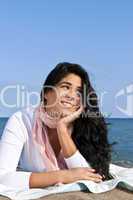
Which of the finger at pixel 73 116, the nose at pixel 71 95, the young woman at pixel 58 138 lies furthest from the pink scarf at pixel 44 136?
the nose at pixel 71 95

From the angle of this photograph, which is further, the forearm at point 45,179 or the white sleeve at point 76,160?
the white sleeve at point 76,160

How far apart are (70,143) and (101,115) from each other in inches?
17.1

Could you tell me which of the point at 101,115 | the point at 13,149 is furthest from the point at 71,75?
the point at 13,149

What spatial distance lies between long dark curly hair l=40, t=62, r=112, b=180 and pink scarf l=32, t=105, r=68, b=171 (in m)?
0.17

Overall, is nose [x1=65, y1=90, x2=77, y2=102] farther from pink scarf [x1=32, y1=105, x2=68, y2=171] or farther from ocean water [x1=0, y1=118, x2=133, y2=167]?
ocean water [x1=0, y1=118, x2=133, y2=167]

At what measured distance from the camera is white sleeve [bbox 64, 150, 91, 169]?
12.3ft

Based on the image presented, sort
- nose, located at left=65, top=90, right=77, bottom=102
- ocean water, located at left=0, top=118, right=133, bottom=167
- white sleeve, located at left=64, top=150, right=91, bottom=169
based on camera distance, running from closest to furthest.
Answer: white sleeve, located at left=64, top=150, right=91, bottom=169 < nose, located at left=65, top=90, right=77, bottom=102 < ocean water, located at left=0, top=118, right=133, bottom=167

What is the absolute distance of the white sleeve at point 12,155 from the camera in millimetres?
3539

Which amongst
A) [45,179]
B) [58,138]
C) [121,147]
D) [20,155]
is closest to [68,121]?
[58,138]

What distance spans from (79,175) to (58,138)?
1.59 ft

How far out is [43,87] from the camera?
397 centimetres

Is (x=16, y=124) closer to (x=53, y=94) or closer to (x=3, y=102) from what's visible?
(x=53, y=94)

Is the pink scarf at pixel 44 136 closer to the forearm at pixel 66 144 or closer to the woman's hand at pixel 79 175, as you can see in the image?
the forearm at pixel 66 144

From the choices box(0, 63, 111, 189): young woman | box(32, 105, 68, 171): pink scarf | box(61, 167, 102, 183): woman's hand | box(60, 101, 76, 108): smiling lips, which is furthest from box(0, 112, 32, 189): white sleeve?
box(60, 101, 76, 108): smiling lips
